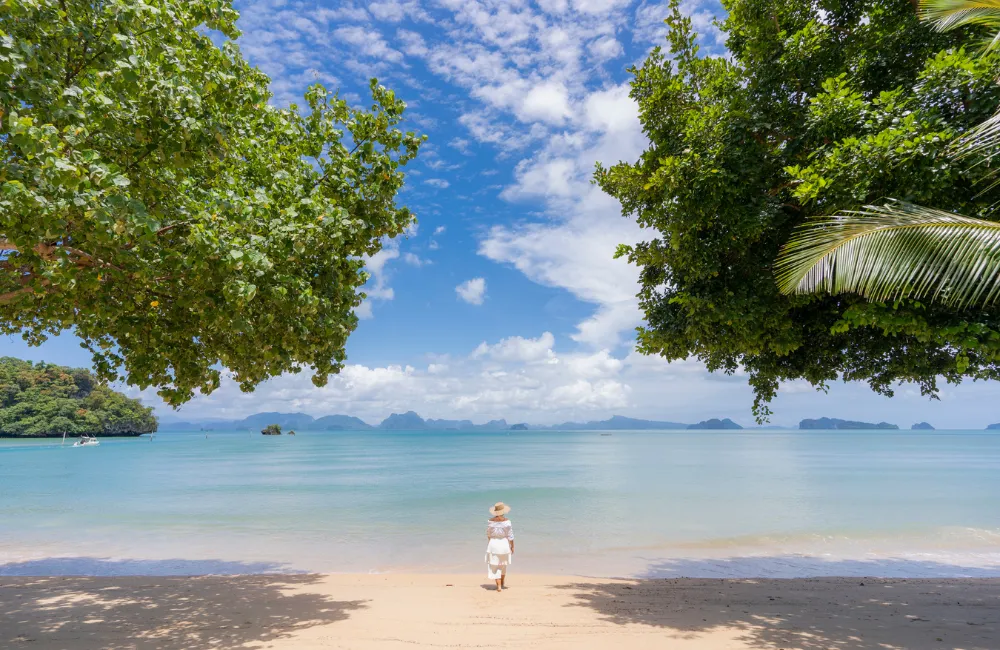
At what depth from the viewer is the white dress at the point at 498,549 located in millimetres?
10617

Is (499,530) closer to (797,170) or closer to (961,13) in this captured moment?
(797,170)

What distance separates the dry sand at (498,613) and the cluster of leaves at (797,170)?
153 inches

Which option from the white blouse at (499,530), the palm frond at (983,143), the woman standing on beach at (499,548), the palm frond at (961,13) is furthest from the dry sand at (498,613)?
the palm frond at (961,13)

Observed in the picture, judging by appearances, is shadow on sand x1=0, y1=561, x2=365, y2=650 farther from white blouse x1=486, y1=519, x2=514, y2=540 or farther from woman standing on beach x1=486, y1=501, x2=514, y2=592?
white blouse x1=486, y1=519, x2=514, y2=540

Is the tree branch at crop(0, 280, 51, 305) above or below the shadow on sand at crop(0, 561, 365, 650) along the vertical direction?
above

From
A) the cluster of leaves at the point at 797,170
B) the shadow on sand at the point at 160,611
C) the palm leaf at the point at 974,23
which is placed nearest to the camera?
the palm leaf at the point at 974,23

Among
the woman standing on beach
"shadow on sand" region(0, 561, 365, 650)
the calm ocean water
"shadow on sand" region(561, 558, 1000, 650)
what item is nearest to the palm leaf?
"shadow on sand" region(561, 558, 1000, 650)

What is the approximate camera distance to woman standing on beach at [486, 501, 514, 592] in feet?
34.8

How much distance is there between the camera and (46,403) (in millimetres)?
110188

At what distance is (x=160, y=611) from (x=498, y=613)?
5915 millimetres

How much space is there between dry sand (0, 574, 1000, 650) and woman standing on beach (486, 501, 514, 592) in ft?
1.45

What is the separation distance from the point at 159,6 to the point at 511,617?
9.68 m

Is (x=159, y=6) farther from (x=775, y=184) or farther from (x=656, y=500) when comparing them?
(x=656, y=500)

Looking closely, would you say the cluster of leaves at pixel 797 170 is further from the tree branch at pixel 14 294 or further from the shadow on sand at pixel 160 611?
the tree branch at pixel 14 294
